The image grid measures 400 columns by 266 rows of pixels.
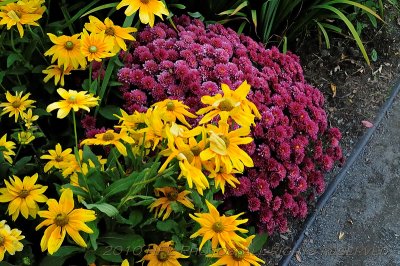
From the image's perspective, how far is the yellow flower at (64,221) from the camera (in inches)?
51.2

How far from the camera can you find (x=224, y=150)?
1.24 m

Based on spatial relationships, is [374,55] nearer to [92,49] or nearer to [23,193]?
[92,49]

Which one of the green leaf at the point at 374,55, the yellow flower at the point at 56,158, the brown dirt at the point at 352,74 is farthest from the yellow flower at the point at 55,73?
the green leaf at the point at 374,55

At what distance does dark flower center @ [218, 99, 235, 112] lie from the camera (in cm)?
137

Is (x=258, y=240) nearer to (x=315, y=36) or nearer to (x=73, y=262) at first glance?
(x=73, y=262)

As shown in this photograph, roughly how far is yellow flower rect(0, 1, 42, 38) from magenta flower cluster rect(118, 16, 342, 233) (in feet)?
1.26

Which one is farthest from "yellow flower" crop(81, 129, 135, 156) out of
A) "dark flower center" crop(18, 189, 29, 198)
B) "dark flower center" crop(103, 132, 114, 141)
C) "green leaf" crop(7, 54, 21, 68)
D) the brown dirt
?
the brown dirt

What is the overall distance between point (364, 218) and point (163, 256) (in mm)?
1310

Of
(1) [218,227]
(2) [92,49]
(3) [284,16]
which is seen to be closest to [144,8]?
(2) [92,49]

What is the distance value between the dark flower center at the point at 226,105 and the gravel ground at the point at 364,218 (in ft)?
3.95

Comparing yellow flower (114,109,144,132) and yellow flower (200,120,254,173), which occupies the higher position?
yellow flower (200,120,254,173)

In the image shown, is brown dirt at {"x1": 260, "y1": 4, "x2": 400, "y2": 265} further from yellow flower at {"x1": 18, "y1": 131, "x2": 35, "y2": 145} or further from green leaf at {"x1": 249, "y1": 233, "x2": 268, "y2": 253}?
yellow flower at {"x1": 18, "y1": 131, "x2": 35, "y2": 145}

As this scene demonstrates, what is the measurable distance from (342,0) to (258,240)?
4.11 ft

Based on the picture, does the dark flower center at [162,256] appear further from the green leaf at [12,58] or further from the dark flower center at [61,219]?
the green leaf at [12,58]
